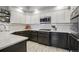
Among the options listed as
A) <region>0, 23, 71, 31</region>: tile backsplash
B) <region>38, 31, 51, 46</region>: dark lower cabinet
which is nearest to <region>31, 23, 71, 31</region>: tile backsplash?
<region>0, 23, 71, 31</region>: tile backsplash

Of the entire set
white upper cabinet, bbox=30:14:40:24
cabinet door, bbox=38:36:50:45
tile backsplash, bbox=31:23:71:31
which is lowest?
cabinet door, bbox=38:36:50:45

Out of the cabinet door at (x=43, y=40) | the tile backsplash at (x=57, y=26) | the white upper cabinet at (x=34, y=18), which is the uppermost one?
the white upper cabinet at (x=34, y=18)

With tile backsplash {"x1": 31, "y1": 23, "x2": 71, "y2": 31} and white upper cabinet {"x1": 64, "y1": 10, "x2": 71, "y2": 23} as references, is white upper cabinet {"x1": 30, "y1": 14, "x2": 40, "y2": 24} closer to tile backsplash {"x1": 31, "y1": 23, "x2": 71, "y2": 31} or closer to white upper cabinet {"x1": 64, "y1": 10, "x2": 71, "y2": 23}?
tile backsplash {"x1": 31, "y1": 23, "x2": 71, "y2": 31}

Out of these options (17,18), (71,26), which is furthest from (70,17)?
(17,18)

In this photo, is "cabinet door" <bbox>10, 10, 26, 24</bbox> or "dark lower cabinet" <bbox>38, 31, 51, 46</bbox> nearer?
"cabinet door" <bbox>10, 10, 26, 24</bbox>

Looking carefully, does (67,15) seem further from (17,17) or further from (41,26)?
(17,17)

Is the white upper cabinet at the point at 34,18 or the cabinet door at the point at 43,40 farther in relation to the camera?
the cabinet door at the point at 43,40

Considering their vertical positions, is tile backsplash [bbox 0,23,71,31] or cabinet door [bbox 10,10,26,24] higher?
cabinet door [bbox 10,10,26,24]

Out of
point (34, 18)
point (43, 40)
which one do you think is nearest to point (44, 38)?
point (43, 40)

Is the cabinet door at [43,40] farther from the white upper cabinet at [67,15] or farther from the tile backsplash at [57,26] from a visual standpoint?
the white upper cabinet at [67,15]

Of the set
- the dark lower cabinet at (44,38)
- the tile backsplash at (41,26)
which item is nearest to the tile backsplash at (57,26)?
the tile backsplash at (41,26)
